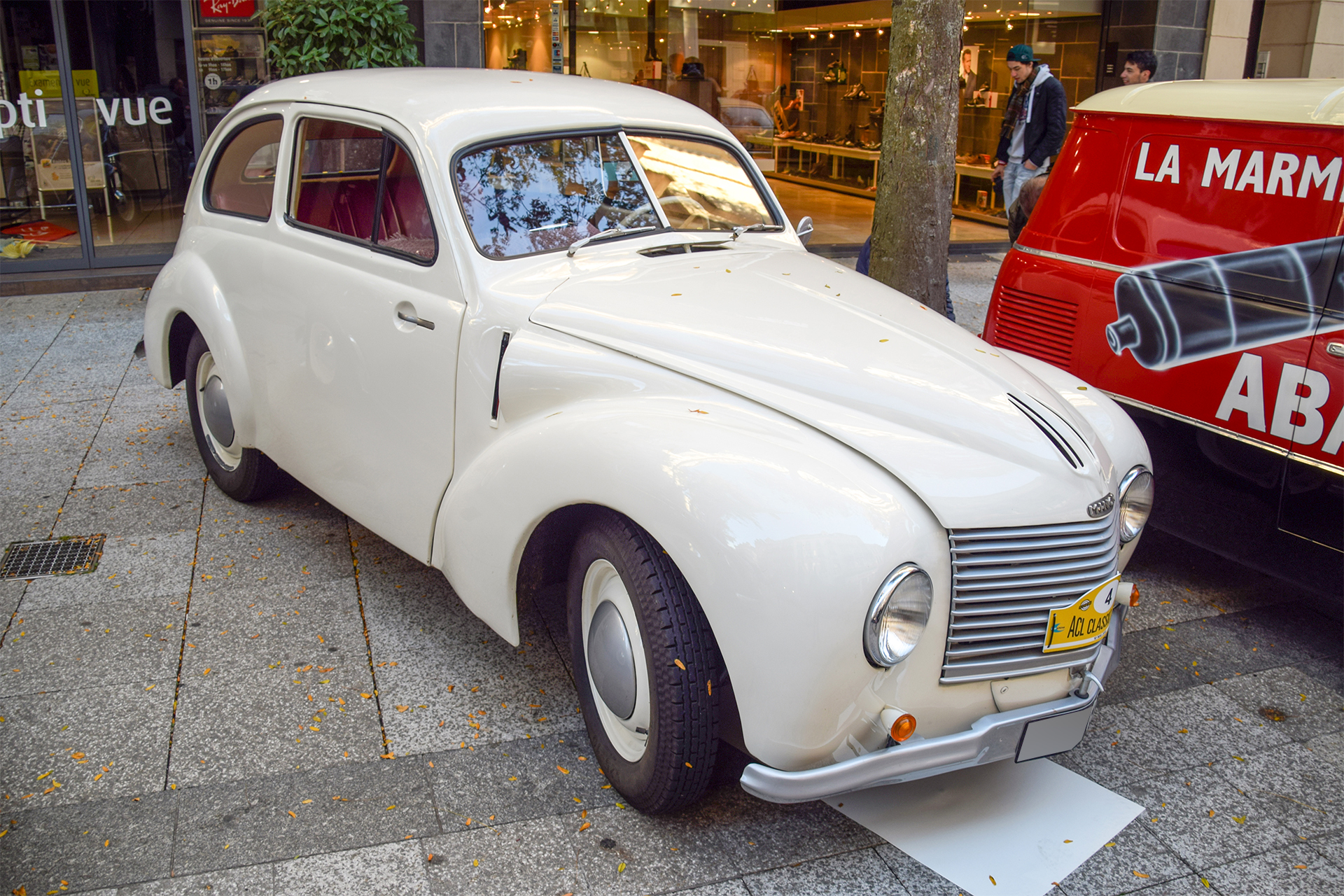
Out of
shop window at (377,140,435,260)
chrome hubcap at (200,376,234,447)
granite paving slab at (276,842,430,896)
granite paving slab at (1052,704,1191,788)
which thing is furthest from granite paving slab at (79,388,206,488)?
granite paving slab at (1052,704,1191,788)

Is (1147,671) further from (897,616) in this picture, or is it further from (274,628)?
(274,628)

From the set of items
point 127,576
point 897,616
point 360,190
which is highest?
point 360,190

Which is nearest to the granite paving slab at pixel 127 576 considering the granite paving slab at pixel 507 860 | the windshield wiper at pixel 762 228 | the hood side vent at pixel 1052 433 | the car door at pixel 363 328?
the car door at pixel 363 328

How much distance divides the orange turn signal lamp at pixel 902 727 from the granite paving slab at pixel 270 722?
1.59 metres

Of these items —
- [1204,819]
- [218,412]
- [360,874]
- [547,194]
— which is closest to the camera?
[360,874]

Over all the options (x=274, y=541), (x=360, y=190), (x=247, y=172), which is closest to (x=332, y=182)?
(x=360, y=190)

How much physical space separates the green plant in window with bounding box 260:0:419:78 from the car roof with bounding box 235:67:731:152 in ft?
10.2

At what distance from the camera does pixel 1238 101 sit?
13.4 ft

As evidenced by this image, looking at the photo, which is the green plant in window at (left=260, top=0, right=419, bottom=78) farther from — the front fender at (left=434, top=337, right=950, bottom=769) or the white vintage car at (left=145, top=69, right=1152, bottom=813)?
the front fender at (left=434, top=337, right=950, bottom=769)

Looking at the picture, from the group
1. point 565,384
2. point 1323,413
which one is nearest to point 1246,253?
point 1323,413

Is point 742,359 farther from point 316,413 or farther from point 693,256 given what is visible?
point 316,413

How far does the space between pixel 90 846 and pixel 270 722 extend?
0.63 m

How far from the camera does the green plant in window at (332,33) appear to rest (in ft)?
23.4

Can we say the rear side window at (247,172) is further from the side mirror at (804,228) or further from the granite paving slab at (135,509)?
the side mirror at (804,228)
